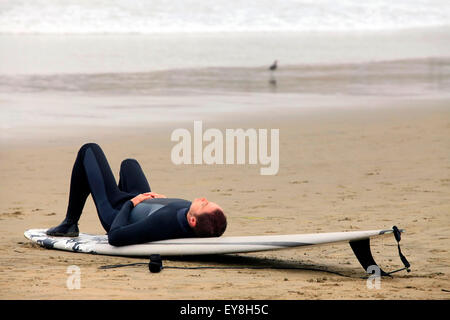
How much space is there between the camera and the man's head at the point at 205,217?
534 centimetres

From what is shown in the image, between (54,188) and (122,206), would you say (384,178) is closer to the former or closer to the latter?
(54,188)

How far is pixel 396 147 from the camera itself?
11219 mm

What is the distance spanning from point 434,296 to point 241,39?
23.9 m

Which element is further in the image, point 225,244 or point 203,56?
point 203,56

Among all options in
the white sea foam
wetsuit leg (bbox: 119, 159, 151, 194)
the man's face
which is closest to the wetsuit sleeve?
the man's face

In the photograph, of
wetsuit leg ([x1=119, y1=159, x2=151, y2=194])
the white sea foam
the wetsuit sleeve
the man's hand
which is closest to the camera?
the wetsuit sleeve

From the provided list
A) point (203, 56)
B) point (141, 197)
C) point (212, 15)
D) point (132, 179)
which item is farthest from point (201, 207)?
point (212, 15)

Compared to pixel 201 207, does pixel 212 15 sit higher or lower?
higher

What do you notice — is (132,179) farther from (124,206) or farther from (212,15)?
(212,15)

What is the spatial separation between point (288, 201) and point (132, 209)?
2.86 meters

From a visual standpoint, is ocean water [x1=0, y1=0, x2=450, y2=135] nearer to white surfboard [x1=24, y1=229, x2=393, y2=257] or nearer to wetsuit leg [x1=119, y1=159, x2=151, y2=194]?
wetsuit leg [x1=119, y1=159, x2=151, y2=194]

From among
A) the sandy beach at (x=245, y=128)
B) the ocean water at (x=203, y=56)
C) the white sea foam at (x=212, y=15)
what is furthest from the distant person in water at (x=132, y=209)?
the white sea foam at (x=212, y=15)

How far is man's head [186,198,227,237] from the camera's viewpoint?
17.5 feet

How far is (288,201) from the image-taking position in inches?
329
